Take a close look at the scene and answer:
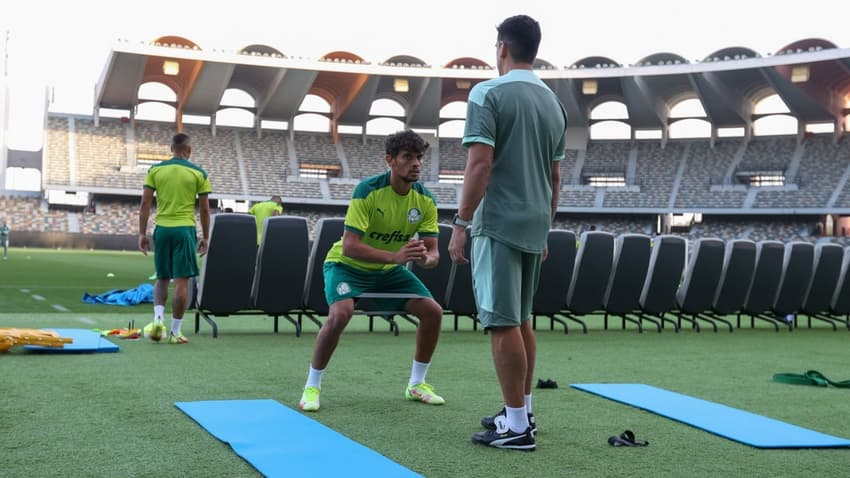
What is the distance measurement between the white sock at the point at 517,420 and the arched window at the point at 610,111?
159 feet

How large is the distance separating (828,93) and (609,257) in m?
40.9

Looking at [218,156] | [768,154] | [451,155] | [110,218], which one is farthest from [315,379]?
[768,154]

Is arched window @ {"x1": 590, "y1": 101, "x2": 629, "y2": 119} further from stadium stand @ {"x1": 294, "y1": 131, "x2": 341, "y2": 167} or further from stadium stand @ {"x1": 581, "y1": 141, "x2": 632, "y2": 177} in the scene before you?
stadium stand @ {"x1": 294, "y1": 131, "x2": 341, "y2": 167}

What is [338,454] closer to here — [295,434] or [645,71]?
[295,434]

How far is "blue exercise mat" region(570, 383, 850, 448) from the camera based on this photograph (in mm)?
3844

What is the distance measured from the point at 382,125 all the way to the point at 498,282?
4902cm

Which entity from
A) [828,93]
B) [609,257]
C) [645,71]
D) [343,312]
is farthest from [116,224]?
[343,312]

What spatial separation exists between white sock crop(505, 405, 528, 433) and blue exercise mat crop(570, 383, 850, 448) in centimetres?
99

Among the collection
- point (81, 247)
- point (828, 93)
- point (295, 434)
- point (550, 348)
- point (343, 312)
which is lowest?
point (81, 247)

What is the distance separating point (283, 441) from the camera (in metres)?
3.60

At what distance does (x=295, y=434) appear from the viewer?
12.3 ft

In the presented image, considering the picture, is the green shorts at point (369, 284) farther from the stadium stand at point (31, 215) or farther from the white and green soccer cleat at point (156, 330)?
the stadium stand at point (31, 215)

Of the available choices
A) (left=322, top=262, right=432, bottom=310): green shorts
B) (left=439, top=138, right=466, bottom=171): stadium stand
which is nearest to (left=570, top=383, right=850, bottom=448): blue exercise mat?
(left=322, top=262, right=432, bottom=310): green shorts

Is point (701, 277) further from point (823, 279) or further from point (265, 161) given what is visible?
point (265, 161)
